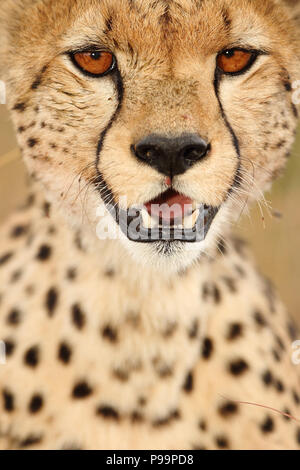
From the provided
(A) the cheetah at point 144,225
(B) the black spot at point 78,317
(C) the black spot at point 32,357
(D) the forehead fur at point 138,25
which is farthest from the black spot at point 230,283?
(D) the forehead fur at point 138,25

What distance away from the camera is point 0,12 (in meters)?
1.66

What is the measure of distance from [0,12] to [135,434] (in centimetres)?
97

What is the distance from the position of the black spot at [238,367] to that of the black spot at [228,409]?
0.23 ft

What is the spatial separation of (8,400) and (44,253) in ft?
1.14

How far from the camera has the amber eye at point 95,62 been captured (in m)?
1.52

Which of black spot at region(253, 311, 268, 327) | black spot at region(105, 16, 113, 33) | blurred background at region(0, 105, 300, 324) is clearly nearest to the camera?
black spot at region(105, 16, 113, 33)

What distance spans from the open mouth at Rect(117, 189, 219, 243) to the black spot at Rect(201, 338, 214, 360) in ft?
1.09

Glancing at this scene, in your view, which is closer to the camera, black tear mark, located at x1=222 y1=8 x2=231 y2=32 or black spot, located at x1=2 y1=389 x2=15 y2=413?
black tear mark, located at x1=222 y1=8 x2=231 y2=32

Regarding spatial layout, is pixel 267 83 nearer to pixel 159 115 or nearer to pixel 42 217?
pixel 159 115

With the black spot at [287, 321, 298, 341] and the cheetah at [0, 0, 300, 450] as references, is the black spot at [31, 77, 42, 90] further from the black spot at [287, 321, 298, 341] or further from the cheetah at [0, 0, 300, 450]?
the black spot at [287, 321, 298, 341]

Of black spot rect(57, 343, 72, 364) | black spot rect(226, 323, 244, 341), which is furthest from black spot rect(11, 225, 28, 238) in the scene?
black spot rect(226, 323, 244, 341)

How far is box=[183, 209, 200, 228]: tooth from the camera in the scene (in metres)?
1.55

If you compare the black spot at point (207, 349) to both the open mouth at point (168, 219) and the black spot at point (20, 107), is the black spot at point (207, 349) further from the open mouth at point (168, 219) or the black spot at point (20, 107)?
the black spot at point (20, 107)
